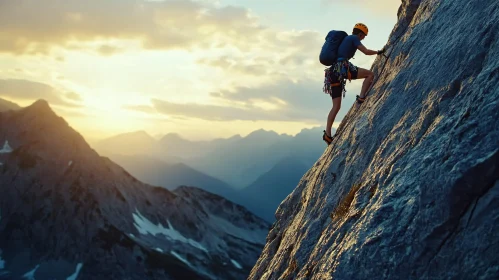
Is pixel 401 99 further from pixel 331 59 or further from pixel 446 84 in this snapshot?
pixel 331 59

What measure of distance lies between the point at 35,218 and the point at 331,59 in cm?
16681

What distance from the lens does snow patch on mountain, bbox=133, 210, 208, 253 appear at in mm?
179625

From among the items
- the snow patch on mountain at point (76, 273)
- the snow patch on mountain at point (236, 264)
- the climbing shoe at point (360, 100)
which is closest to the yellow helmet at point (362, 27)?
the climbing shoe at point (360, 100)

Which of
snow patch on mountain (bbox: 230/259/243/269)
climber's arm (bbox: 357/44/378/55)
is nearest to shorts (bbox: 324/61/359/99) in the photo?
climber's arm (bbox: 357/44/378/55)

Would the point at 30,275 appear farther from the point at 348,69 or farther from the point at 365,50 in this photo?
the point at 365,50

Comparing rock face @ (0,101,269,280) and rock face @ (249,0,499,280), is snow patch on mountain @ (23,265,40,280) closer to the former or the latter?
rock face @ (0,101,269,280)

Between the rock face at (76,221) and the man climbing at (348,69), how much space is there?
482ft

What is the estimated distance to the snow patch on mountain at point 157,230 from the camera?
17962 centimetres

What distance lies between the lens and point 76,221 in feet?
520

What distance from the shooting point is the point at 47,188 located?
163 meters

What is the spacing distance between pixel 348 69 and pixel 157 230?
18054cm

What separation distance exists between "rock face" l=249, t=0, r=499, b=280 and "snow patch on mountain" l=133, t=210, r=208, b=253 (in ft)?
573

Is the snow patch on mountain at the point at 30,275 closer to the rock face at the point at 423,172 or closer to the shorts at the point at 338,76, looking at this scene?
the rock face at the point at 423,172

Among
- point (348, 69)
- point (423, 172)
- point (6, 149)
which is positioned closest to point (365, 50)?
point (348, 69)
